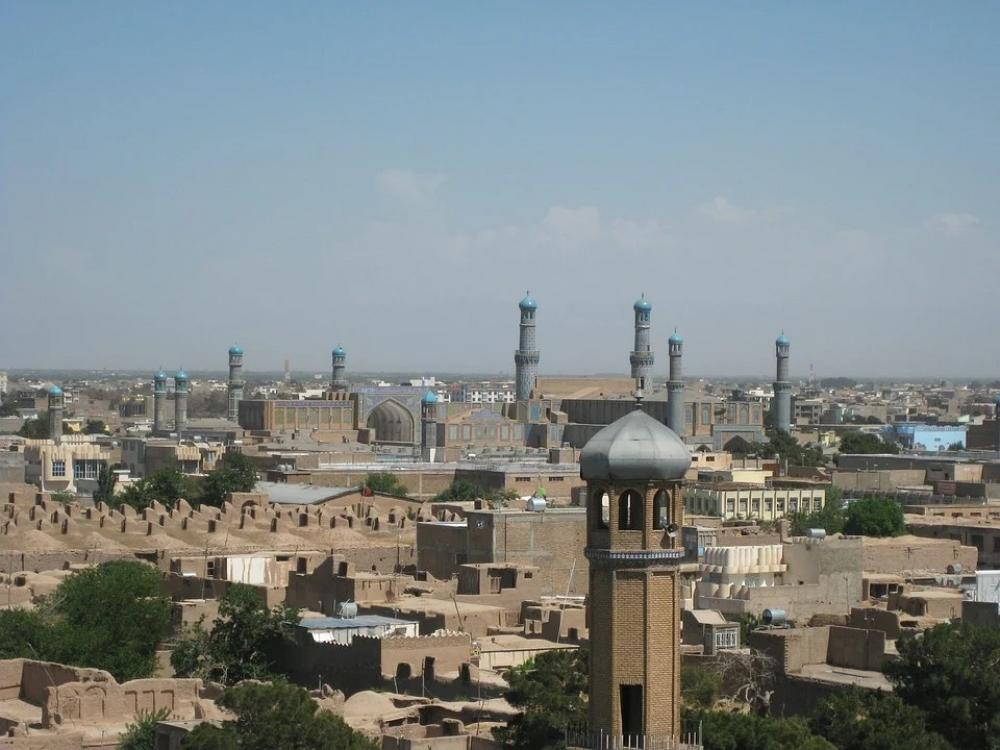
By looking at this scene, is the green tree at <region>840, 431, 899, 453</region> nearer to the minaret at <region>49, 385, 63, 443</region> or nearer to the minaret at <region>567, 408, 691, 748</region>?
the minaret at <region>49, 385, 63, 443</region>

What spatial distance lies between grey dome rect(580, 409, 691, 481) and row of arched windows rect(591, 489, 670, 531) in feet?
0.59

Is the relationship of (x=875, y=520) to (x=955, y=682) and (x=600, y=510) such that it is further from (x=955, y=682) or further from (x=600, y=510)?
(x=600, y=510)

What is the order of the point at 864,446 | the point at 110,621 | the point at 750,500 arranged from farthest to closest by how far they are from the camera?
the point at 864,446 < the point at 750,500 < the point at 110,621

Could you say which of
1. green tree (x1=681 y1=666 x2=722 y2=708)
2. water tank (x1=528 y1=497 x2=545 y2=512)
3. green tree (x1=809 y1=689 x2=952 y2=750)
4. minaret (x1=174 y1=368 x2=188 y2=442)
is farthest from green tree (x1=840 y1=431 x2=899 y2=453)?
green tree (x1=809 y1=689 x2=952 y2=750)

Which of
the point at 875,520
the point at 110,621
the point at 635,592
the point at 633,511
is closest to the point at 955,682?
the point at 635,592

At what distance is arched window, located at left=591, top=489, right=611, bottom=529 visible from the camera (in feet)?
72.0

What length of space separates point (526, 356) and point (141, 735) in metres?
84.6

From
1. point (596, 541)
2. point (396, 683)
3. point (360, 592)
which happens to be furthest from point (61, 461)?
point (596, 541)

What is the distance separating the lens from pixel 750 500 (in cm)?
6331

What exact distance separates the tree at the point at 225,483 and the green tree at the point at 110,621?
26614 mm

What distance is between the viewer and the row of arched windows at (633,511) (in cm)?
→ 2189

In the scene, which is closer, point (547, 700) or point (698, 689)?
point (547, 700)

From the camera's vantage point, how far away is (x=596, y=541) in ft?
72.1

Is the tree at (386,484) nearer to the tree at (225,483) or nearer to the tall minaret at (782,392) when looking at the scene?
the tree at (225,483)
